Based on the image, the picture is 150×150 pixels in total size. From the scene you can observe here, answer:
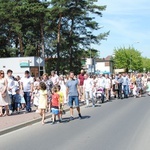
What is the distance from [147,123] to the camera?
12273mm

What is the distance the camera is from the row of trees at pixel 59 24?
4806 cm

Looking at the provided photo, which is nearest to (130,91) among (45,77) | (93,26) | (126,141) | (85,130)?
(45,77)

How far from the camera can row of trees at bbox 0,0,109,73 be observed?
48062 mm

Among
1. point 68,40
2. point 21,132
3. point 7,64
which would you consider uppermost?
point 68,40

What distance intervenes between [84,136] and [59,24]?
41.8 metres

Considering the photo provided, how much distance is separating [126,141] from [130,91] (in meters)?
20.7

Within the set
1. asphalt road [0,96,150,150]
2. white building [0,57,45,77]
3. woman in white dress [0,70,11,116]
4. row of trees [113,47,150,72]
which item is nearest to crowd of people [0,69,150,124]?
woman in white dress [0,70,11,116]

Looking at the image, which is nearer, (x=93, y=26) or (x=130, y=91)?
(x=130, y=91)

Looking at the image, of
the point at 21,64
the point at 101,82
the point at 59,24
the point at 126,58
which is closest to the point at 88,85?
the point at 101,82

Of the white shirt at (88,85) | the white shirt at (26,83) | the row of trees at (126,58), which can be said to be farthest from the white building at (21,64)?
the row of trees at (126,58)

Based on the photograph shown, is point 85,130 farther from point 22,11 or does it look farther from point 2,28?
point 2,28

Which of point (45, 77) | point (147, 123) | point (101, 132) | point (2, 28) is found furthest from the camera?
point (2, 28)

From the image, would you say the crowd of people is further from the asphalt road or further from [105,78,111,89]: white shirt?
the asphalt road

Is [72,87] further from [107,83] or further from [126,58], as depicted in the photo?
[126,58]
